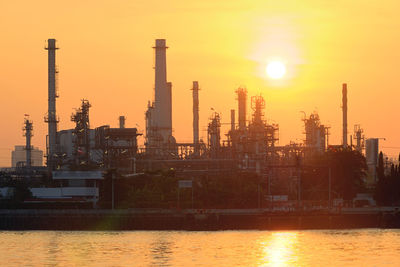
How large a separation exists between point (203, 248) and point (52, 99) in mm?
84154

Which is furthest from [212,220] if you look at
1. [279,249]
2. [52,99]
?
[52,99]

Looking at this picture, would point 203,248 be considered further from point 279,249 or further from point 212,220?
point 212,220

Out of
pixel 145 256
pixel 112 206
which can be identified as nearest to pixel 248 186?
pixel 112 206

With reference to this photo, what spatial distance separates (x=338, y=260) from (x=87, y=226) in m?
54.7

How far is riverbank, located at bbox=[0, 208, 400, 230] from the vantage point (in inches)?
5433

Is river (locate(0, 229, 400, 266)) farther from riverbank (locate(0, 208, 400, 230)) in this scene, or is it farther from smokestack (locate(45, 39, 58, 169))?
smokestack (locate(45, 39, 58, 169))

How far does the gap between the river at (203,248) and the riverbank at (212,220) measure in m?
5.84

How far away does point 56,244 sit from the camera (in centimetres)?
11288

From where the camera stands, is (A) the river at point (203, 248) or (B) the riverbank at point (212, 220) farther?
(B) the riverbank at point (212, 220)

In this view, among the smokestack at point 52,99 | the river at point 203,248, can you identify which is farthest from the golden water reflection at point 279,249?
the smokestack at point 52,99

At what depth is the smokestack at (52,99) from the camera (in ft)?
601

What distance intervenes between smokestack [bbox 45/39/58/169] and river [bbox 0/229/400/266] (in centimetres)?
5336

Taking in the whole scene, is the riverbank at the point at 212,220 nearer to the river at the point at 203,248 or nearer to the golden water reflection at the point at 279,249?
the river at the point at 203,248

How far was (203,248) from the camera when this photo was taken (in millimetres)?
104625
